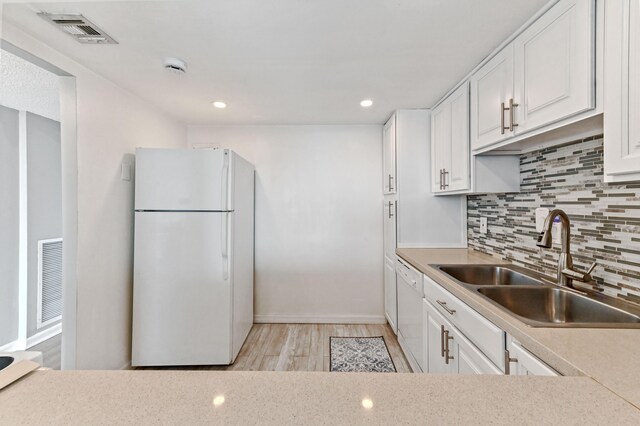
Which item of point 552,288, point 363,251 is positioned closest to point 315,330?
point 363,251

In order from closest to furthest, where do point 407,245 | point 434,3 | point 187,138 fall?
point 434,3 → point 407,245 → point 187,138

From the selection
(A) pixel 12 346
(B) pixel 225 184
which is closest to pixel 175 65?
(B) pixel 225 184

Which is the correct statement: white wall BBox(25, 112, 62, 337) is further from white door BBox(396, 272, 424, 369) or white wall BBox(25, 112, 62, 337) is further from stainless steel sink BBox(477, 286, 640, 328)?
stainless steel sink BBox(477, 286, 640, 328)

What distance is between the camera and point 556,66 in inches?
51.5

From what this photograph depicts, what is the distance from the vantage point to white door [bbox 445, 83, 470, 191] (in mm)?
2156

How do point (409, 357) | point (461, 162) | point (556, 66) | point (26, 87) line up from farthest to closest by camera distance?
point (409, 357) → point (26, 87) → point (461, 162) → point (556, 66)

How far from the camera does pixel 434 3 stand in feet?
4.55

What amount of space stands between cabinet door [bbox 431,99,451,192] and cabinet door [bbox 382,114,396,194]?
0.36 metres

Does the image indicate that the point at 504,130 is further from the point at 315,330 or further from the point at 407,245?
the point at 315,330

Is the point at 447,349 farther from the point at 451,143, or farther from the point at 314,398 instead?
the point at 451,143

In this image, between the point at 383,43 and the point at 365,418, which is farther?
the point at 383,43

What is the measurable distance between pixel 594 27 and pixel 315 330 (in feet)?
10.1

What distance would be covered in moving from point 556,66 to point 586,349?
1138mm

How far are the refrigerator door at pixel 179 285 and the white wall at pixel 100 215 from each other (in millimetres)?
124
